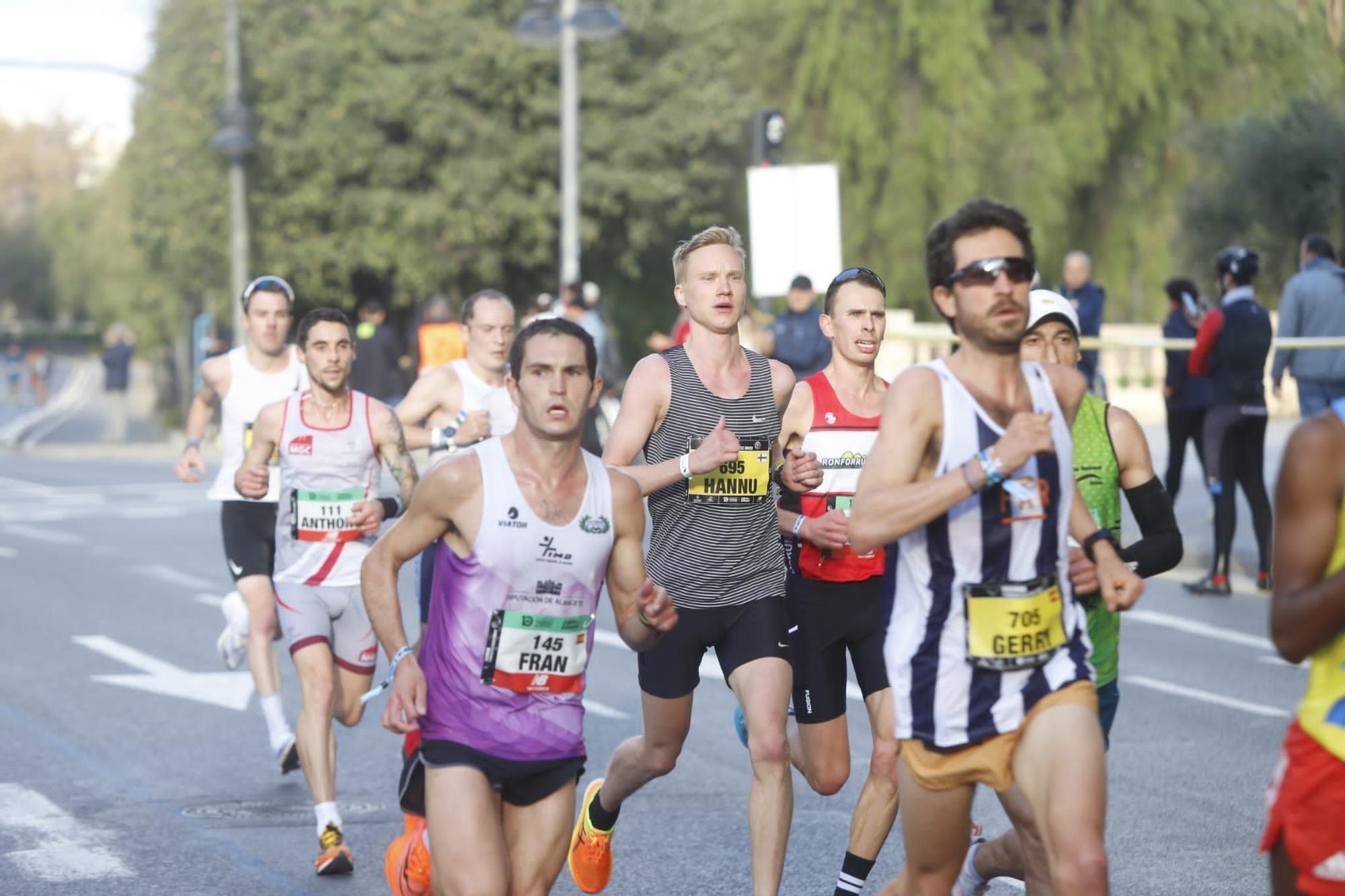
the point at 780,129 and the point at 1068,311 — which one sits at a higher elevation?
the point at 780,129

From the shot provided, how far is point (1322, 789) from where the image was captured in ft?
12.0

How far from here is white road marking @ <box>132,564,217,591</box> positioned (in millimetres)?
14922

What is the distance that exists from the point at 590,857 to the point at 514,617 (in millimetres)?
1687

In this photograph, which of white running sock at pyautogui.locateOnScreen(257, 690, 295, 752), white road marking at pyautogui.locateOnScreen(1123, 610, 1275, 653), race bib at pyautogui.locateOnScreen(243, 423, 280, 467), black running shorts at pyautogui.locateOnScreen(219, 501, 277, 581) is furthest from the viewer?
white road marking at pyautogui.locateOnScreen(1123, 610, 1275, 653)

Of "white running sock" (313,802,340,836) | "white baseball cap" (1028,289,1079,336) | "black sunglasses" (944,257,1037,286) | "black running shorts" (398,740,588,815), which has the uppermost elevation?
"black sunglasses" (944,257,1037,286)

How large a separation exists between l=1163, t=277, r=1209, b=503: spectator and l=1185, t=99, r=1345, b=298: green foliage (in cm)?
1369

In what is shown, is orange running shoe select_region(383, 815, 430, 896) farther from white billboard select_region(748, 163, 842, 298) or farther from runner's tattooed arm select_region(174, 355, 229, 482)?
white billboard select_region(748, 163, 842, 298)

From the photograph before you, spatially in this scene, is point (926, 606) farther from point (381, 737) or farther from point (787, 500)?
point (381, 737)

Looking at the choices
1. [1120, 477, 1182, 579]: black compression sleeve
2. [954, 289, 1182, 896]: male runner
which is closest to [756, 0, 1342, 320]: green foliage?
[954, 289, 1182, 896]: male runner

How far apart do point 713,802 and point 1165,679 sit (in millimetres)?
3612

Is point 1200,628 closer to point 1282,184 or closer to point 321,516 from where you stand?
point 321,516

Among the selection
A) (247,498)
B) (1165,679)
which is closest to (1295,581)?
(247,498)

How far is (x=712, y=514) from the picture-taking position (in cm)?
625

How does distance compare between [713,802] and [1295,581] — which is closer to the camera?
[1295,581]
